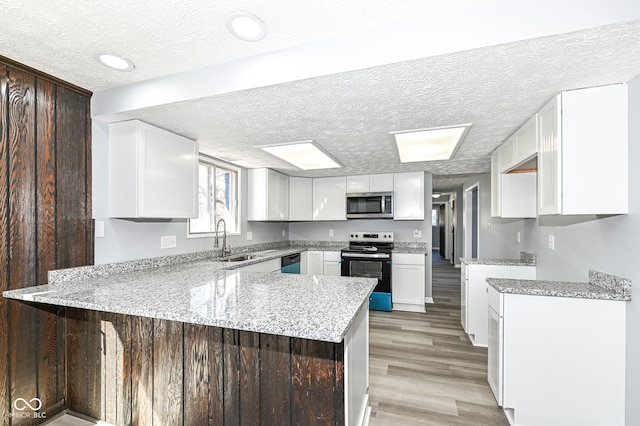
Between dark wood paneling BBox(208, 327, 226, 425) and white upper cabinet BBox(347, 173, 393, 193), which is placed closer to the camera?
A: dark wood paneling BBox(208, 327, 226, 425)

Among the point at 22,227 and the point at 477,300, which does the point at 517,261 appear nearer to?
the point at 477,300

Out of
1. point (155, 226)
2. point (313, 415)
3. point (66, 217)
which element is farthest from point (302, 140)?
point (313, 415)

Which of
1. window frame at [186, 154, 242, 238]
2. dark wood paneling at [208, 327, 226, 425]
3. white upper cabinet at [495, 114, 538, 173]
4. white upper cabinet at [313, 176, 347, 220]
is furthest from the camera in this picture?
white upper cabinet at [313, 176, 347, 220]

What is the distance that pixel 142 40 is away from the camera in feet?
4.76

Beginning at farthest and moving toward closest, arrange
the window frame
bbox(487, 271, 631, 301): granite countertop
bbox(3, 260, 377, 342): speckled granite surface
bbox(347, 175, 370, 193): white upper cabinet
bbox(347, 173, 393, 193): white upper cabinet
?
1. bbox(347, 175, 370, 193): white upper cabinet
2. bbox(347, 173, 393, 193): white upper cabinet
3. the window frame
4. bbox(487, 271, 631, 301): granite countertop
5. bbox(3, 260, 377, 342): speckled granite surface

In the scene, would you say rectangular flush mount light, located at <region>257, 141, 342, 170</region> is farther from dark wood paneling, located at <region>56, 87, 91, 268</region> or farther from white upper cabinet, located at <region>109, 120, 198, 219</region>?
dark wood paneling, located at <region>56, 87, 91, 268</region>

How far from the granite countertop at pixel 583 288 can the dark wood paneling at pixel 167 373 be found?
2.09 metres

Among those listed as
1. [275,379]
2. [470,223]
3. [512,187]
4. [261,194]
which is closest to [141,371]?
[275,379]

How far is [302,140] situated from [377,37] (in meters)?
1.36

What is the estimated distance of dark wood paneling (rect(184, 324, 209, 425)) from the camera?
5.03 ft

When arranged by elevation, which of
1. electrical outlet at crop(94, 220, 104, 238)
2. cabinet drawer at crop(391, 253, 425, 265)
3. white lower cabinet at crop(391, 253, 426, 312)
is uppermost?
electrical outlet at crop(94, 220, 104, 238)

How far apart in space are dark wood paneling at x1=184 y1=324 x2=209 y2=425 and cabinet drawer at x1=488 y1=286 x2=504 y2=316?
1.89 meters

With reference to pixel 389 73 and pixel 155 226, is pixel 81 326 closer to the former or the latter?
pixel 155 226

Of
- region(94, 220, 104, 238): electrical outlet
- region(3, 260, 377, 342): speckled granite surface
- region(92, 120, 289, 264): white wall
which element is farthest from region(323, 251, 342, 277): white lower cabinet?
region(94, 220, 104, 238): electrical outlet
